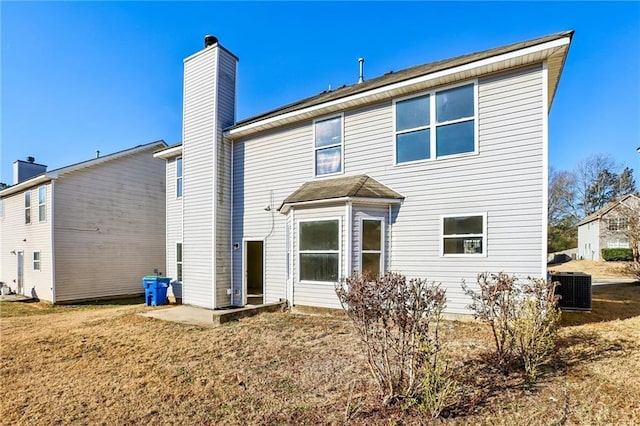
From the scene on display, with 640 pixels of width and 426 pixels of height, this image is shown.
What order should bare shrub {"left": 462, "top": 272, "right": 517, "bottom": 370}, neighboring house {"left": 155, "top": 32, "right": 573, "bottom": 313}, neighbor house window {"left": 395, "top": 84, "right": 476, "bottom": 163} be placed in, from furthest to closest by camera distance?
Answer: neighbor house window {"left": 395, "top": 84, "right": 476, "bottom": 163} < neighboring house {"left": 155, "top": 32, "right": 573, "bottom": 313} < bare shrub {"left": 462, "top": 272, "right": 517, "bottom": 370}

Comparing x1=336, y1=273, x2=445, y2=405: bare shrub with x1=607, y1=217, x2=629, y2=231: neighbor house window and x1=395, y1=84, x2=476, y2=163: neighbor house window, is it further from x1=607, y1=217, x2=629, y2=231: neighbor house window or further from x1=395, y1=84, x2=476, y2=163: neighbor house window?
x1=607, y1=217, x2=629, y2=231: neighbor house window

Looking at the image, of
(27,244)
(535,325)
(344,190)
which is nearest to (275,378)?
(535,325)

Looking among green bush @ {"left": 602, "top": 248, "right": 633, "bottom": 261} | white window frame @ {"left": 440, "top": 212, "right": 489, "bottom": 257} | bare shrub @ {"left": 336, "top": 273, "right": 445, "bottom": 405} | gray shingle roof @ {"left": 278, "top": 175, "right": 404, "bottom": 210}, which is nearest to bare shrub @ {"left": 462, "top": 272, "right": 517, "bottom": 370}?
bare shrub @ {"left": 336, "top": 273, "right": 445, "bottom": 405}

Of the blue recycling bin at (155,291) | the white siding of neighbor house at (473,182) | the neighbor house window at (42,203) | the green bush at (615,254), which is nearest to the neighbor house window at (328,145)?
the white siding of neighbor house at (473,182)

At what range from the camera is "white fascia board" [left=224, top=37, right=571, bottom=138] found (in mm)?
6141

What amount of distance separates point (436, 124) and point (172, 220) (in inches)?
433

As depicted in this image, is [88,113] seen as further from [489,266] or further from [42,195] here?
[489,266]

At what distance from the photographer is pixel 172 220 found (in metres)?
12.9

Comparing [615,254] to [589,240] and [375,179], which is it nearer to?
[589,240]

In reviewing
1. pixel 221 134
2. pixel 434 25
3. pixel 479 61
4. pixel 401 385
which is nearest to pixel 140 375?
pixel 401 385

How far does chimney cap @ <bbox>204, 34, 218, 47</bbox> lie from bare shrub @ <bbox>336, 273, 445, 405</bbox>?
36.4 ft

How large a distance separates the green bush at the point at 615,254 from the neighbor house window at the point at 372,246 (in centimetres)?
3013

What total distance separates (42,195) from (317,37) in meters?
15.0

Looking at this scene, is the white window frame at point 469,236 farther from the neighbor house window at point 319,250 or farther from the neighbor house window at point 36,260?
the neighbor house window at point 36,260
